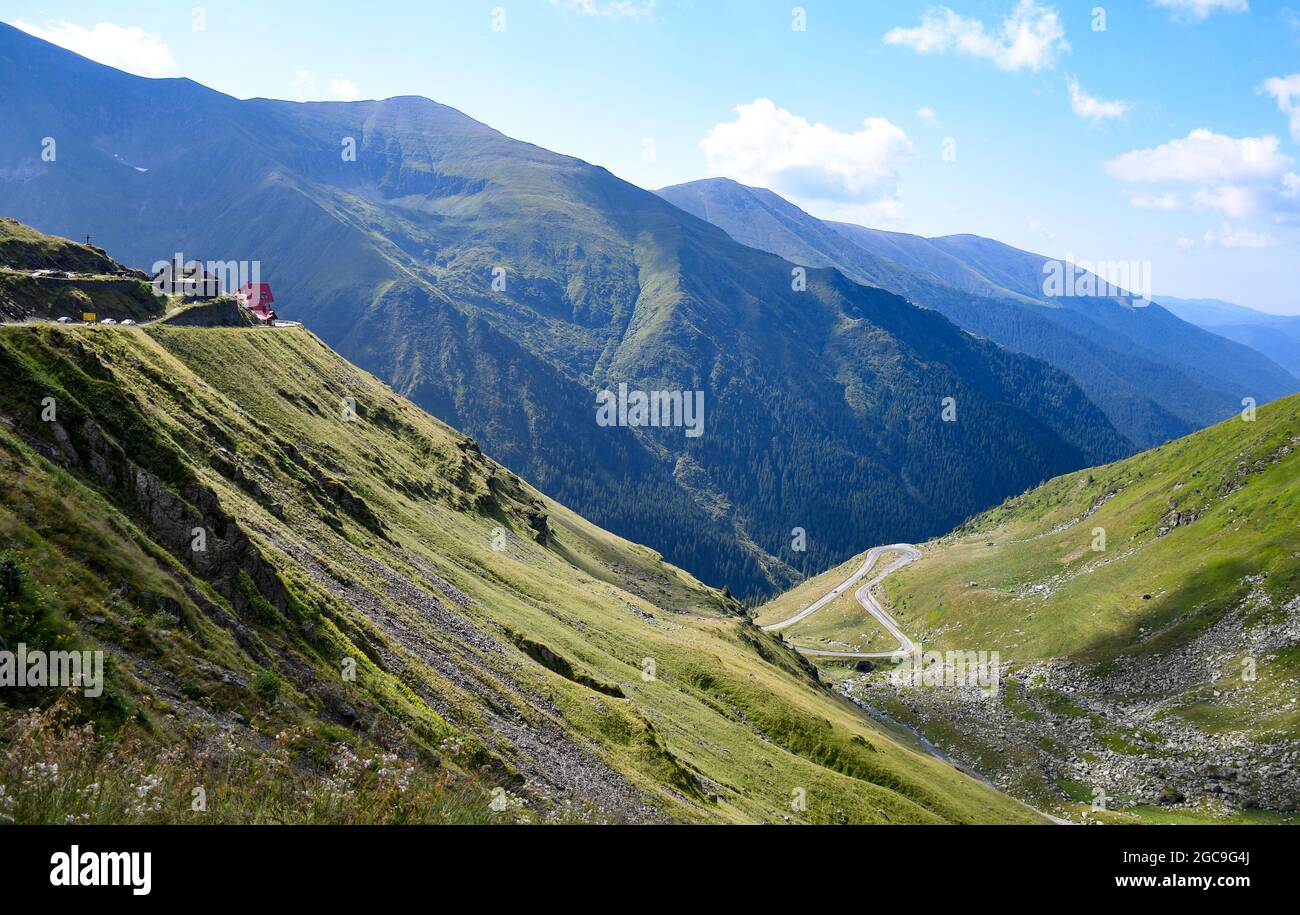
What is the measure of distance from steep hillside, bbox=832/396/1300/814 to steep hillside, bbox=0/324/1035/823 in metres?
28.1

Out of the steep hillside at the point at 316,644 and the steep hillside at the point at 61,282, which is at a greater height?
the steep hillside at the point at 61,282

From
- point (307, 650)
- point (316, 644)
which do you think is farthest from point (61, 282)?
point (307, 650)

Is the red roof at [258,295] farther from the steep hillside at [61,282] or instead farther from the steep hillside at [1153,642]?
the steep hillside at [1153,642]

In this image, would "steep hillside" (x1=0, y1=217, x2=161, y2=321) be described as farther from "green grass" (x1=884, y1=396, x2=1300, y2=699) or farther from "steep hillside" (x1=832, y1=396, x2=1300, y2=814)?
"green grass" (x1=884, y1=396, x2=1300, y2=699)

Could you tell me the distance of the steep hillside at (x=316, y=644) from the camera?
766 inches

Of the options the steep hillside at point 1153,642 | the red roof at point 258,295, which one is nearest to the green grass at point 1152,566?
the steep hillside at point 1153,642

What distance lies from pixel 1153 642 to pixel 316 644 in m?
→ 137

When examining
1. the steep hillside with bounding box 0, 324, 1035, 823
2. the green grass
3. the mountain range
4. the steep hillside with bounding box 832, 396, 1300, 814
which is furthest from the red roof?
the green grass

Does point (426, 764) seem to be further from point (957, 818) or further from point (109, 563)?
point (957, 818)

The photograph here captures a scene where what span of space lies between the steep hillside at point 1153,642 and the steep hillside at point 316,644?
28.1 meters

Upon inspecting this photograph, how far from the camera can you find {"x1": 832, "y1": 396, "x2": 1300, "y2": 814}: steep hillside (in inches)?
4067

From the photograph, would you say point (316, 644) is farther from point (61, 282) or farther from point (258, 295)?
point (258, 295)
